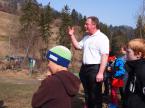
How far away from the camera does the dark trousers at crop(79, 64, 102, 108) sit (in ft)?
27.1

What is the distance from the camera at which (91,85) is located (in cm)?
835

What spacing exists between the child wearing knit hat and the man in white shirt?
2.93 meters

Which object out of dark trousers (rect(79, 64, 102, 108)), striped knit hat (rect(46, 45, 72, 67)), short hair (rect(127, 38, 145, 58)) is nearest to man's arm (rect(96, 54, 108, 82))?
dark trousers (rect(79, 64, 102, 108))

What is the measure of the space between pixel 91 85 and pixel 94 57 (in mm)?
532

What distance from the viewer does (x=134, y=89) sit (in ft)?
20.3

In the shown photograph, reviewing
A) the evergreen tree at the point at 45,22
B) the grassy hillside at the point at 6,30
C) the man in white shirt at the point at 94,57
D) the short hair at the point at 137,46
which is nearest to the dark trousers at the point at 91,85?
the man in white shirt at the point at 94,57

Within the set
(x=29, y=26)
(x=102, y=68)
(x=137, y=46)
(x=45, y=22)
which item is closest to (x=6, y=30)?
(x=45, y=22)

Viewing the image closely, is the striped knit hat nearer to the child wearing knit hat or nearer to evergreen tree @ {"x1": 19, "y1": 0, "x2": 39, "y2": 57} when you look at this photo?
the child wearing knit hat

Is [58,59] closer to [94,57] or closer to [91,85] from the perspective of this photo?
[94,57]

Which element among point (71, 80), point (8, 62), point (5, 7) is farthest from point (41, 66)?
point (5, 7)

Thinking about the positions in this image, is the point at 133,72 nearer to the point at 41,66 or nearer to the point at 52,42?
the point at 41,66

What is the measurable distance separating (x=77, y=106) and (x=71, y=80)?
5.90 meters

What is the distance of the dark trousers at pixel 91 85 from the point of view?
27.1 ft

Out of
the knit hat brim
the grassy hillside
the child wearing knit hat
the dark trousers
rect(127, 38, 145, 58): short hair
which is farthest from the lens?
the grassy hillside
